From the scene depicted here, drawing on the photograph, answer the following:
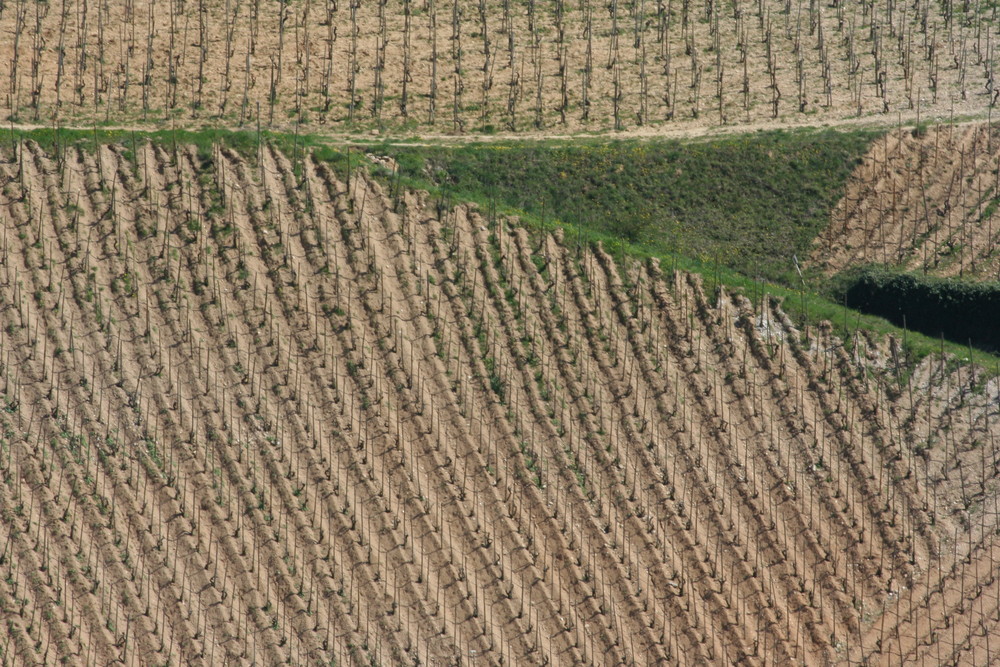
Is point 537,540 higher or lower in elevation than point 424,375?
lower

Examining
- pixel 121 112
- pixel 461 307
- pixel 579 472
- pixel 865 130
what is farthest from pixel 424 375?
pixel 865 130

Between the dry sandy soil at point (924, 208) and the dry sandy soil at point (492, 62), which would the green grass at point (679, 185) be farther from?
the dry sandy soil at point (492, 62)

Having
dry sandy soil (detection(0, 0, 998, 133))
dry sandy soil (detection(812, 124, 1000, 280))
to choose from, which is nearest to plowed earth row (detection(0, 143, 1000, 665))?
dry sandy soil (detection(812, 124, 1000, 280))

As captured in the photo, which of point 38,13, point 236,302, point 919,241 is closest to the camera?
point 236,302

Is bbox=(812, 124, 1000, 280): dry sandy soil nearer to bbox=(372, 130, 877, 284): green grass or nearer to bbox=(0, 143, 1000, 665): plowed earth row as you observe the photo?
bbox=(372, 130, 877, 284): green grass

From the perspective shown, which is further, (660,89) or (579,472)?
(660,89)

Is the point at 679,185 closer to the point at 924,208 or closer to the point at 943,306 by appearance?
the point at 924,208

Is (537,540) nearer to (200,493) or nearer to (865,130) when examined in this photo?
(200,493)

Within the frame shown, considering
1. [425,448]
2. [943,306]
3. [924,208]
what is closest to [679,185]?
[924,208]
